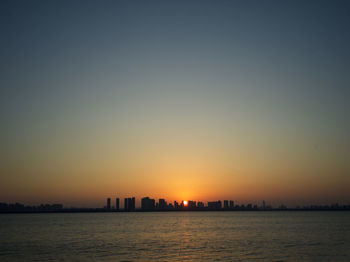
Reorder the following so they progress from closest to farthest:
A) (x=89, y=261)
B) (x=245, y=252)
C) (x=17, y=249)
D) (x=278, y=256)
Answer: (x=89, y=261)
(x=278, y=256)
(x=245, y=252)
(x=17, y=249)

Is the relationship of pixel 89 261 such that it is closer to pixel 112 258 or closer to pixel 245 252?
pixel 112 258

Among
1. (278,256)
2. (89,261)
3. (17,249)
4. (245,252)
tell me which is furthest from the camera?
(17,249)

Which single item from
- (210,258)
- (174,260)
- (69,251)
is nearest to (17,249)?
(69,251)

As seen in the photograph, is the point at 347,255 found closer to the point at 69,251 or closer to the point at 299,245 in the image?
the point at 299,245

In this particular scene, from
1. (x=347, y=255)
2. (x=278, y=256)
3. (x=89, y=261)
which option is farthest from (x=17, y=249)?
(x=347, y=255)

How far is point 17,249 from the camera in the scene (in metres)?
61.5

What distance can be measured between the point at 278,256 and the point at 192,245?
1814 cm

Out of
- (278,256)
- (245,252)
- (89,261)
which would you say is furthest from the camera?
(245,252)

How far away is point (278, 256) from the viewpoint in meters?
51.4

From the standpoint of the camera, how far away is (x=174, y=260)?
4828 centimetres

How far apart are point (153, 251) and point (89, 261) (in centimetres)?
1246

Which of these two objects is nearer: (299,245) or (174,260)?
(174,260)

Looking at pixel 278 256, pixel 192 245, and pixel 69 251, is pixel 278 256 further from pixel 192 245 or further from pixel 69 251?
pixel 69 251

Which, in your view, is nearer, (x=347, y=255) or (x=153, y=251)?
(x=347, y=255)
